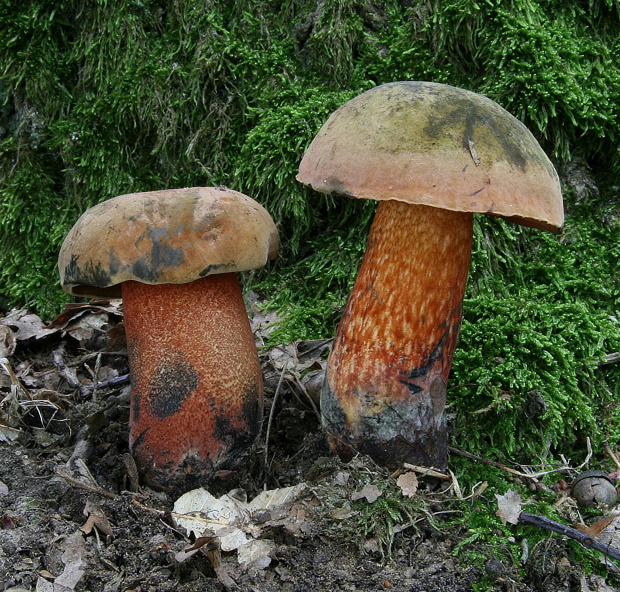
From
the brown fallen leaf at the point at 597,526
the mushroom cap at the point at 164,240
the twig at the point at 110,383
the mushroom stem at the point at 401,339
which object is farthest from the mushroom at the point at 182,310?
the brown fallen leaf at the point at 597,526

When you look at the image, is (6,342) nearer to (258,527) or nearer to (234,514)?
(234,514)

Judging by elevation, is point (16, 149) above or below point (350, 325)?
above

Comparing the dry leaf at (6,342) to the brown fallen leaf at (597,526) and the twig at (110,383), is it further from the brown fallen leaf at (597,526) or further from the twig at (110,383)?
the brown fallen leaf at (597,526)

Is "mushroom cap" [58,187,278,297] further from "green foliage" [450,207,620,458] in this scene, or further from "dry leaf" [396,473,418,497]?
"green foliage" [450,207,620,458]

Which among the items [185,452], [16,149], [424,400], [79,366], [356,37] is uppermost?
[356,37]

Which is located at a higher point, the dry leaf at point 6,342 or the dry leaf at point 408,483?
the dry leaf at point 408,483

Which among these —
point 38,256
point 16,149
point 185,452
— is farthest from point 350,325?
point 16,149

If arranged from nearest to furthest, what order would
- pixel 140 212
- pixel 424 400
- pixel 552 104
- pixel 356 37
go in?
pixel 140 212
pixel 424 400
pixel 552 104
pixel 356 37

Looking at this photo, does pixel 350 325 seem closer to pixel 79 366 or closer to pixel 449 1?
pixel 79 366
